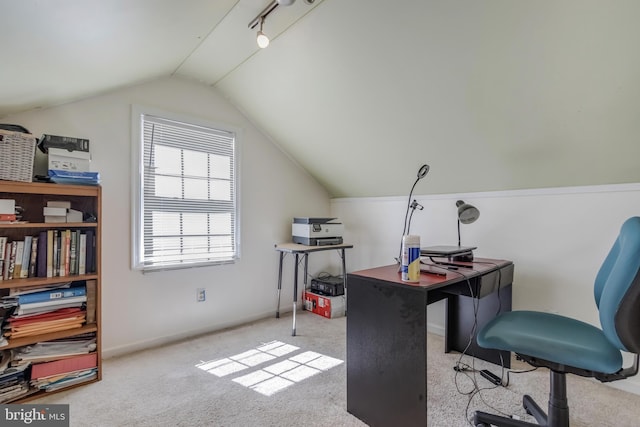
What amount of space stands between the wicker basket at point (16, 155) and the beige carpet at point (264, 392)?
1.31 meters

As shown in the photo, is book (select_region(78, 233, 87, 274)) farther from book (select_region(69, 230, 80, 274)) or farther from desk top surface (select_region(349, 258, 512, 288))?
desk top surface (select_region(349, 258, 512, 288))

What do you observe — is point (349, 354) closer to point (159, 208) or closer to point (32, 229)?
point (159, 208)

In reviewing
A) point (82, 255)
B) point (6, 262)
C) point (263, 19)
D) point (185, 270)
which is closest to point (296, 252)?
point (185, 270)

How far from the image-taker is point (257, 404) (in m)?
1.74

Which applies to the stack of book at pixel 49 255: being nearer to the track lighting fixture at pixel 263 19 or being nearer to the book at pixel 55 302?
the book at pixel 55 302

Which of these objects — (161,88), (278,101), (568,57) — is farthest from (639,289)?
(161,88)

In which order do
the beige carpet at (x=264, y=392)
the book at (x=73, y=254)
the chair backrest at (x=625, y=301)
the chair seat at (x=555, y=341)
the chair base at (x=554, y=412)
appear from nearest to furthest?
1. the chair backrest at (x=625, y=301)
2. the chair seat at (x=555, y=341)
3. the chair base at (x=554, y=412)
4. the beige carpet at (x=264, y=392)
5. the book at (x=73, y=254)

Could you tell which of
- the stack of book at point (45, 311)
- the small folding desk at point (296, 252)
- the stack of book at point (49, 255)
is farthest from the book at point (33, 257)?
the small folding desk at point (296, 252)

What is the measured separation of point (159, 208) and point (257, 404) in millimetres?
1726

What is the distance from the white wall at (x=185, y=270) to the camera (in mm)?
2281

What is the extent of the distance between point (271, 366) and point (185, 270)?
1151mm

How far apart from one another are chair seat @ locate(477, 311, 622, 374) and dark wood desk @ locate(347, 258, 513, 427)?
25cm

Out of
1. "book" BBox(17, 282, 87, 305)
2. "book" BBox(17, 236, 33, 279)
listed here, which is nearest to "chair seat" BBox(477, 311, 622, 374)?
"book" BBox(17, 282, 87, 305)

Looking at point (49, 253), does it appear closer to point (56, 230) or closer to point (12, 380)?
point (56, 230)
